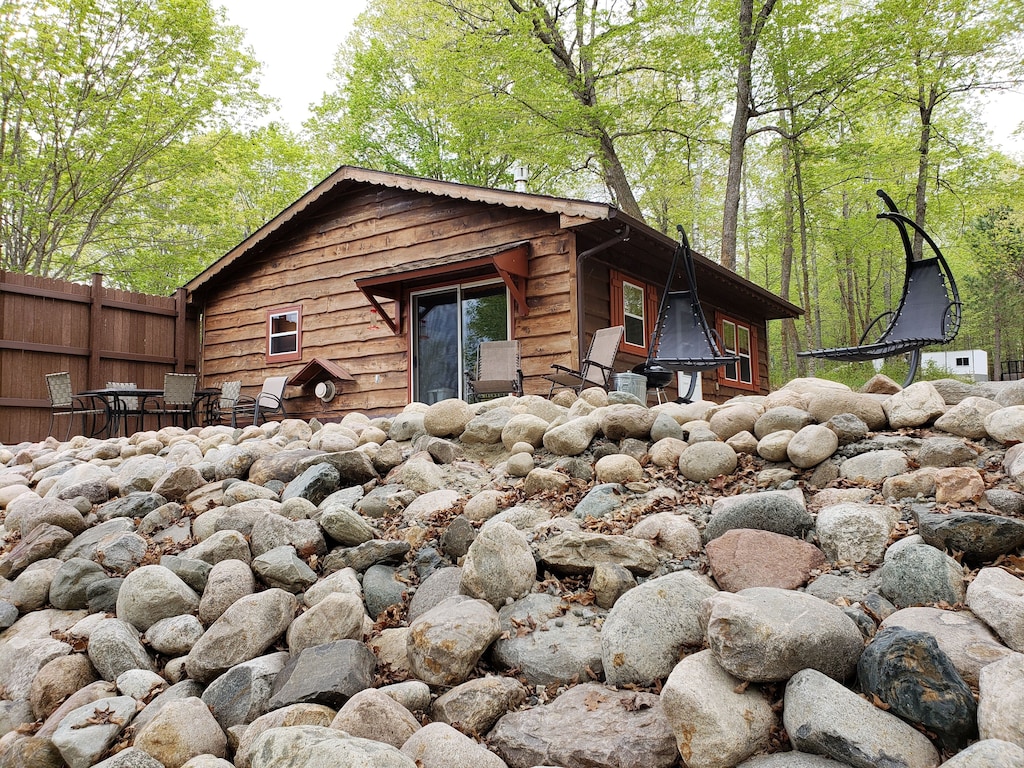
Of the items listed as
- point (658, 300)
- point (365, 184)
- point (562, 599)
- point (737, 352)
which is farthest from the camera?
point (737, 352)

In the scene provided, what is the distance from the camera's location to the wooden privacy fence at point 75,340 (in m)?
9.66

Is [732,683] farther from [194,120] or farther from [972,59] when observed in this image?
[972,59]

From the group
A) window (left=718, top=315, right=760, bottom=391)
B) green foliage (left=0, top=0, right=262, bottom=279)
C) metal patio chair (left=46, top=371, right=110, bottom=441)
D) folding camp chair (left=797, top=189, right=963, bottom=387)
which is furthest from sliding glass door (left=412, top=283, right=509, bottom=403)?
green foliage (left=0, top=0, right=262, bottom=279)

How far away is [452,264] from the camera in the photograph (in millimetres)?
8547

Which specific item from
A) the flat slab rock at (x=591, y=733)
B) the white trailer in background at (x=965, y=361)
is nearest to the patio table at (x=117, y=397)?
the flat slab rock at (x=591, y=733)

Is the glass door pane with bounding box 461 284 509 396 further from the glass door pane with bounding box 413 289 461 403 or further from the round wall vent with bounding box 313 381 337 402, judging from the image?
the round wall vent with bounding box 313 381 337 402

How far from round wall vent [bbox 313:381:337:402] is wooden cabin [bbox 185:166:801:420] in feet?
0.06

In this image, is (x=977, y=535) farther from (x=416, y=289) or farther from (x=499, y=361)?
(x=416, y=289)

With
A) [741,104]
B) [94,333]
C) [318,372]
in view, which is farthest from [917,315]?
[94,333]

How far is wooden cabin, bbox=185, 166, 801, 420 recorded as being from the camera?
27.3 ft

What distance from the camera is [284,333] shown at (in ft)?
35.7

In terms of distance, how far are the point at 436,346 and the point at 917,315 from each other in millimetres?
5957

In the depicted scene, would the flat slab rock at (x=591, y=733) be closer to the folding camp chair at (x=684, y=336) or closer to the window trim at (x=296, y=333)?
the folding camp chair at (x=684, y=336)

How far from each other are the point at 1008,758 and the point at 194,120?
54.6 ft
